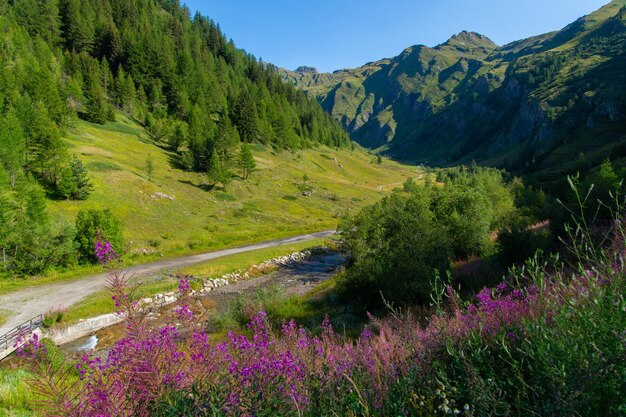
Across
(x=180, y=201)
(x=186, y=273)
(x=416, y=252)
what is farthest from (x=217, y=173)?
(x=416, y=252)

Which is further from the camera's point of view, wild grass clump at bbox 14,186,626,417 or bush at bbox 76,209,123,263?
bush at bbox 76,209,123,263

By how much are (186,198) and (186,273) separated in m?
27.9

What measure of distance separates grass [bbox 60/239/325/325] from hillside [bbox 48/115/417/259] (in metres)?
7.71

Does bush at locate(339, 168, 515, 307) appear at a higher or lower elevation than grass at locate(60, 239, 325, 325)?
higher

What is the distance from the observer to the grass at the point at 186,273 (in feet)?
70.1

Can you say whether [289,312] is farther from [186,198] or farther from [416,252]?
[186,198]

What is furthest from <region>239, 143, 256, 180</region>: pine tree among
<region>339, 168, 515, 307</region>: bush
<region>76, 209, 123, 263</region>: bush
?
<region>339, 168, 515, 307</region>: bush

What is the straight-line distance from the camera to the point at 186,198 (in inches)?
2203

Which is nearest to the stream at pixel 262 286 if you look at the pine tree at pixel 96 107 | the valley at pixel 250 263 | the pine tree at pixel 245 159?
the valley at pixel 250 263

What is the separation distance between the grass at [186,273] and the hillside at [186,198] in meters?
7.71

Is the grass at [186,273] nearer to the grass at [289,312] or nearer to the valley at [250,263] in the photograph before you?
the valley at [250,263]

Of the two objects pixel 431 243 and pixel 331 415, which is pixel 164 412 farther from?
pixel 431 243

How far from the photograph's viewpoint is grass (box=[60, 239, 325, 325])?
21359mm

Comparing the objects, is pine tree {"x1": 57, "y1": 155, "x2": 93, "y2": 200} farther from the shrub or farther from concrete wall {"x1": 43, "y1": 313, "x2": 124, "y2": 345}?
concrete wall {"x1": 43, "y1": 313, "x2": 124, "y2": 345}
